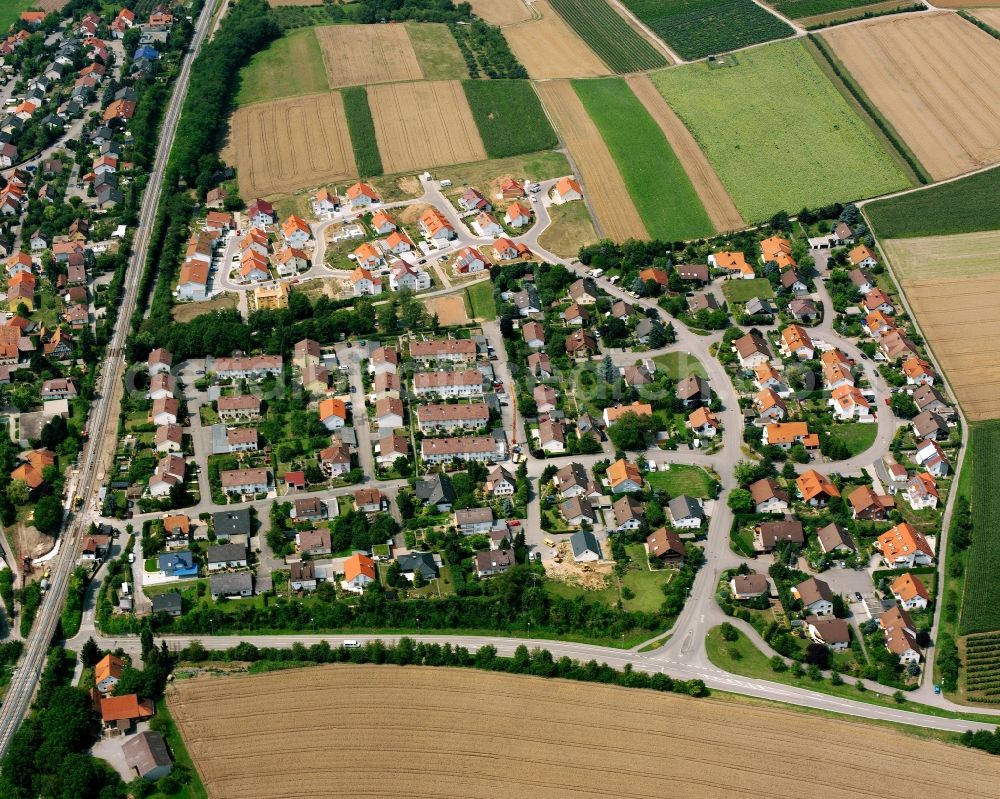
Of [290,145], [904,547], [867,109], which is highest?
[867,109]

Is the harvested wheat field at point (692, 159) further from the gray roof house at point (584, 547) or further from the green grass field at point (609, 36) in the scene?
the gray roof house at point (584, 547)

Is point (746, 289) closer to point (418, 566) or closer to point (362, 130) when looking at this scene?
point (418, 566)

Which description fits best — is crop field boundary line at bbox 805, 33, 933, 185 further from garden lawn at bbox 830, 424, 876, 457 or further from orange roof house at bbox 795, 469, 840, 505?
orange roof house at bbox 795, 469, 840, 505

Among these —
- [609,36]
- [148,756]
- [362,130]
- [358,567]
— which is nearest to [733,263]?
[362,130]

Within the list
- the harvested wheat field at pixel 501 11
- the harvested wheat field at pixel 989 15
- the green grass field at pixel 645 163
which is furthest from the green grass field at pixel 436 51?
the harvested wheat field at pixel 989 15

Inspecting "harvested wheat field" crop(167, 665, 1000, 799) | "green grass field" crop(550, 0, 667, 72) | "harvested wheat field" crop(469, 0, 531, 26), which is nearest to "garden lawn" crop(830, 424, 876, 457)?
"harvested wheat field" crop(167, 665, 1000, 799)
